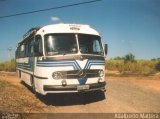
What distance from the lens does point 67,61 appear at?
31.7ft

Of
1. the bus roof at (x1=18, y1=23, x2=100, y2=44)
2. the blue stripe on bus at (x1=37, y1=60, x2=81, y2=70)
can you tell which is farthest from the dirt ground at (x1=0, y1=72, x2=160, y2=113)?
the bus roof at (x1=18, y1=23, x2=100, y2=44)

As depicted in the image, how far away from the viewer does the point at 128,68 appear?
38.9 metres

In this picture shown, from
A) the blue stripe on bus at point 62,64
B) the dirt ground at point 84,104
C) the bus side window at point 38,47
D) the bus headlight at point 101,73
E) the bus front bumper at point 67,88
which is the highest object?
the bus side window at point 38,47

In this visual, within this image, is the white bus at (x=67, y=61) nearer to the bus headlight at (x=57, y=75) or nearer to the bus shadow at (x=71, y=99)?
the bus headlight at (x=57, y=75)

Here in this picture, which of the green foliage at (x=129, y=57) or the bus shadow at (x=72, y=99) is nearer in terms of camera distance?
the bus shadow at (x=72, y=99)

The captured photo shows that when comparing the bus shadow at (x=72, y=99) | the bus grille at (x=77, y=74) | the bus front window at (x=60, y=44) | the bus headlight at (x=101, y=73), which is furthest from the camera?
the bus shadow at (x=72, y=99)

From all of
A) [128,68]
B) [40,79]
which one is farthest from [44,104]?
[128,68]

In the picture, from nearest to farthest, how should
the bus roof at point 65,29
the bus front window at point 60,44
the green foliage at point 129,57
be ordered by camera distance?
the bus front window at point 60,44 < the bus roof at point 65,29 < the green foliage at point 129,57

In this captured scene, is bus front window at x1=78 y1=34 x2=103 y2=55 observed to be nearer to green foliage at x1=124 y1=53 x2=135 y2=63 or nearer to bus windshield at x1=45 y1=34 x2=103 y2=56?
bus windshield at x1=45 y1=34 x2=103 y2=56

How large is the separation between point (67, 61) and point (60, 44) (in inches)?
31.5

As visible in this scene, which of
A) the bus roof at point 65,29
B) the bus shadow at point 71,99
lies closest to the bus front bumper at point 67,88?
the bus shadow at point 71,99

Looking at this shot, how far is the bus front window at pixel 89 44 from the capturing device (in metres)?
10.4

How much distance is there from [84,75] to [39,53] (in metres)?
2.09

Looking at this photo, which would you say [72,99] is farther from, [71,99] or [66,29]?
[66,29]
